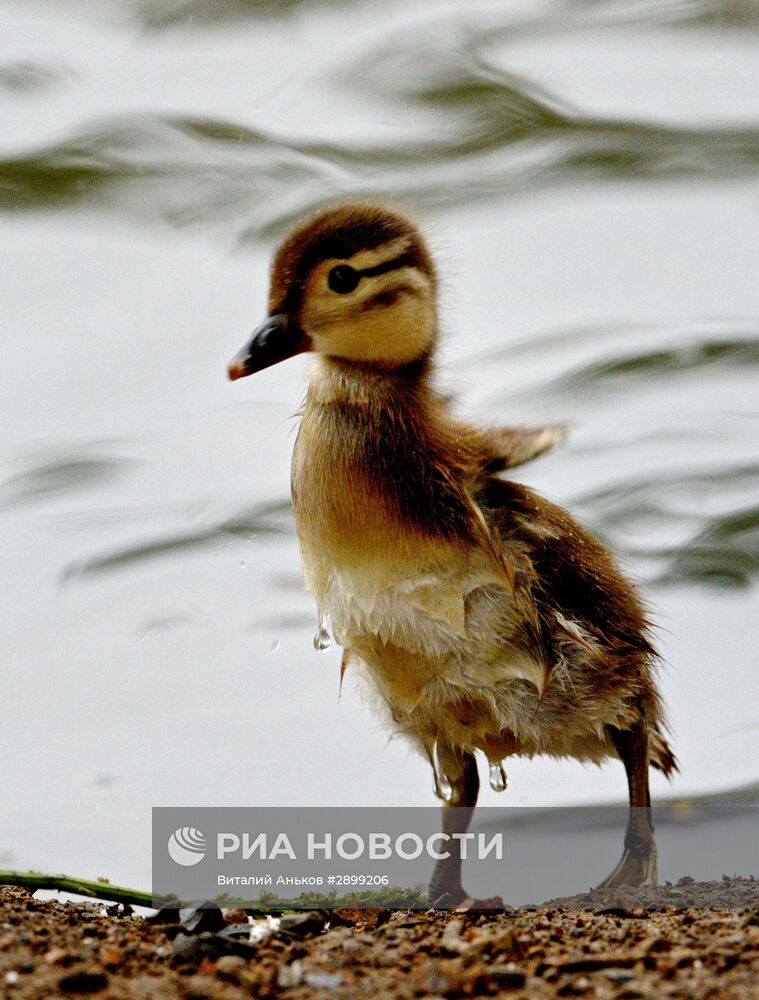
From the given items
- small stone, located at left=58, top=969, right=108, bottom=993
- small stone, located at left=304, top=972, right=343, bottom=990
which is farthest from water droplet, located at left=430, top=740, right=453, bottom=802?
small stone, located at left=58, top=969, right=108, bottom=993

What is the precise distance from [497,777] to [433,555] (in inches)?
36.9

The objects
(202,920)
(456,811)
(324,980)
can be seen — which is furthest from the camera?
(456,811)

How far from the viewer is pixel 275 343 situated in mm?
4367

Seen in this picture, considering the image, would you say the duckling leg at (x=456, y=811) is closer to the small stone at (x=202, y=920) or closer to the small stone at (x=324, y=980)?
the small stone at (x=202, y=920)

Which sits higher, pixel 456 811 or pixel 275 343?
pixel 275 343

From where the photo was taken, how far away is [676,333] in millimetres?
8180

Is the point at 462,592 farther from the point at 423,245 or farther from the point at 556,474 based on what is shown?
the point at 556,474

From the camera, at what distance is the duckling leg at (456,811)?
4434 mm

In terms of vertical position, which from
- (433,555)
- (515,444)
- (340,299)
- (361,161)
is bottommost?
(433,555)

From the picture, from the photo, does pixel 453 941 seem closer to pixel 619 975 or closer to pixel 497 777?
pixel 619 975

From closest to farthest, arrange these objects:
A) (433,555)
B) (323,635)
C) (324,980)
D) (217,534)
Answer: (324,980) → (433,555) → (323,635) → (217,534)

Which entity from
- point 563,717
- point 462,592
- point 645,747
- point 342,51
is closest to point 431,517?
point 462,592

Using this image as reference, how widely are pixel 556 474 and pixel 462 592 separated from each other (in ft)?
12.1

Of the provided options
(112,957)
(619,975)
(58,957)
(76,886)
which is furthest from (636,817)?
(58,957)
